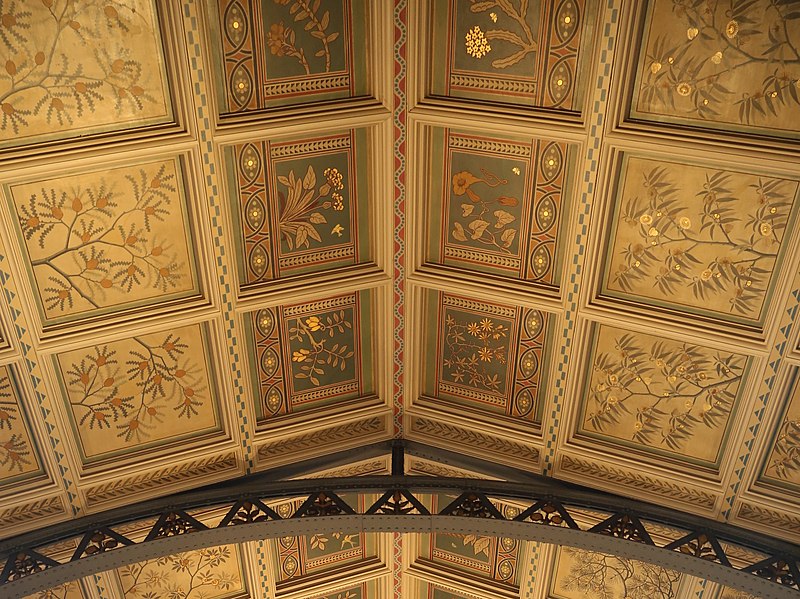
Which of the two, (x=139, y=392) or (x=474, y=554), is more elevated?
(x=139, y=392)

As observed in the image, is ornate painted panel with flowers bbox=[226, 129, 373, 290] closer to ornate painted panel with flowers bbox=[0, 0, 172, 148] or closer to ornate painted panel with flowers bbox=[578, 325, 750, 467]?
ornate painted panel with flowers bbox=[0, 0, 172, 148]

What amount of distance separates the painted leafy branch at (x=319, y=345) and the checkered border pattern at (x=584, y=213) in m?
1.77

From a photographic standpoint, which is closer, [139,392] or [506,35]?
[506,35]

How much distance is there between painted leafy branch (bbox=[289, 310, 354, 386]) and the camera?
8.14 metres

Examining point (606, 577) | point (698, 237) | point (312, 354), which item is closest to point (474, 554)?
point (606, 577)

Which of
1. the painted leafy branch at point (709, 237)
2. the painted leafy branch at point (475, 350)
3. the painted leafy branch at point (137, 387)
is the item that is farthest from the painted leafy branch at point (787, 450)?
the painted leafy branch at point (137, 387)

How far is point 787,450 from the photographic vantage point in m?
7.52

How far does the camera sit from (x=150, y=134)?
6715 millimetres

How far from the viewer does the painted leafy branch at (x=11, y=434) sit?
736 centimetres

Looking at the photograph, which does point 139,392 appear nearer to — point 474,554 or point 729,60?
point 474,554

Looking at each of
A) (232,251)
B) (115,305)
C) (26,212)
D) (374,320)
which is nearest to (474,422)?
(374,320)

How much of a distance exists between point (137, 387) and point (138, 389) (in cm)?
2

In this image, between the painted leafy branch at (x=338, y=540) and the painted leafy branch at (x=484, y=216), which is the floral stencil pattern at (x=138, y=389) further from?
the painted leafy branch at (x=484, y=216)

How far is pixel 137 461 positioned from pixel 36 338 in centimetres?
140
